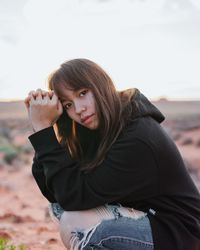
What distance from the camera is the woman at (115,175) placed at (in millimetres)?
3273

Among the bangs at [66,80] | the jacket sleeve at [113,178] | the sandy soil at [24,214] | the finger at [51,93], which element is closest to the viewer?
the jacket sleeve at [113,178]

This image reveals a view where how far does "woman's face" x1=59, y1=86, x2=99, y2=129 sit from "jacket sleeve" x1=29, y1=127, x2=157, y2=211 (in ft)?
0.67

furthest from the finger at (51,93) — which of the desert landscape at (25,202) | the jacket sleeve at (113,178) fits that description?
the desert landscape at (25,202)

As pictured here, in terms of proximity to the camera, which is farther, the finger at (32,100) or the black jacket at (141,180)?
the finger at (32,100)

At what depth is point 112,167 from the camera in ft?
10.8

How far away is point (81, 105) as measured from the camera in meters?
3.38

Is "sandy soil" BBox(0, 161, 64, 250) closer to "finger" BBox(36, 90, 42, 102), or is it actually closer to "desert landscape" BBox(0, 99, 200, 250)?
"desert landscape" BBox(0, 99, 200, 250)

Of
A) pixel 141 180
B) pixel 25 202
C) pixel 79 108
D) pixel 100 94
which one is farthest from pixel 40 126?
pixel 25 202

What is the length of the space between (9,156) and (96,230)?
14678mm

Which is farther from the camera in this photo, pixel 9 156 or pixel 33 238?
pixel 9 156

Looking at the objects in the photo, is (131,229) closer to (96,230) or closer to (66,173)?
(96,230)

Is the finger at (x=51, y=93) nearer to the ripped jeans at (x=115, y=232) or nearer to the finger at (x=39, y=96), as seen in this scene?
the finger at (x=39, y=96)

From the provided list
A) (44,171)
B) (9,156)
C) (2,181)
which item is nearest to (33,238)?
(44,171)

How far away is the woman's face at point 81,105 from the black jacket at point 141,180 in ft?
0.57
